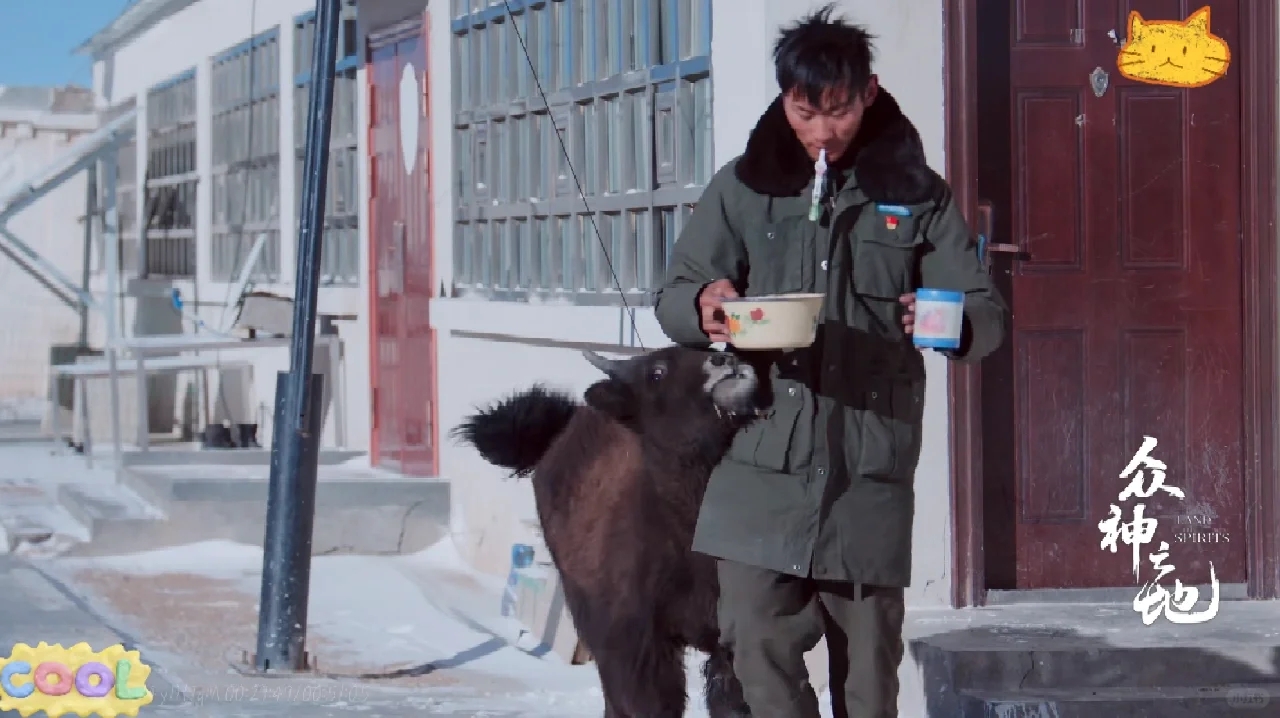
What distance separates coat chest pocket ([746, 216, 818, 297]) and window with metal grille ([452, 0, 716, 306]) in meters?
3.22

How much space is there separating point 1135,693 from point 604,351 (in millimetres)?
2789

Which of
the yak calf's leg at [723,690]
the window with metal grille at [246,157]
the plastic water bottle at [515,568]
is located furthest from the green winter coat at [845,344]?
the window with metal grille at [246,157]

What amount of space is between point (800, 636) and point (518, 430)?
1.59 m

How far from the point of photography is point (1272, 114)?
704 cm

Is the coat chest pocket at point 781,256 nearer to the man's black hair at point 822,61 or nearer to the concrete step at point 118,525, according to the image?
the man's black hair at point 822,61

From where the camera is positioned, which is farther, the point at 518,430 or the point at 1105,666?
the point at 1105,666

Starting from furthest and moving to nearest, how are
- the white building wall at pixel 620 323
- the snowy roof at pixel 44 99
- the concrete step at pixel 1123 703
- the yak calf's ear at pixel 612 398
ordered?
the snowy roof at pixel 44 99 → the white building wall at pixel 620 323 → the concrete step at pixel 1123 703 → the yak calf's ear at pixel 612 398

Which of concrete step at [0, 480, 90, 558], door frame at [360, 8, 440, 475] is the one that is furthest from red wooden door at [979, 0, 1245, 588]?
concrete step at [0, 480, 90, 558]

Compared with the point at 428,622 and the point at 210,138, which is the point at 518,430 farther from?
the point at 210,138

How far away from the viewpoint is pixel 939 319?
408 centimetres

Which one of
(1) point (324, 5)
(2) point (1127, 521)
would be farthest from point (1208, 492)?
(1) point (324, 5)

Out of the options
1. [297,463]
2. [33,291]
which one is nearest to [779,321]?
[297,463]

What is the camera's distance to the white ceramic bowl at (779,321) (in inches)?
160

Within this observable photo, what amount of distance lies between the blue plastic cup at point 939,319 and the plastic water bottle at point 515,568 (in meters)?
4.52
